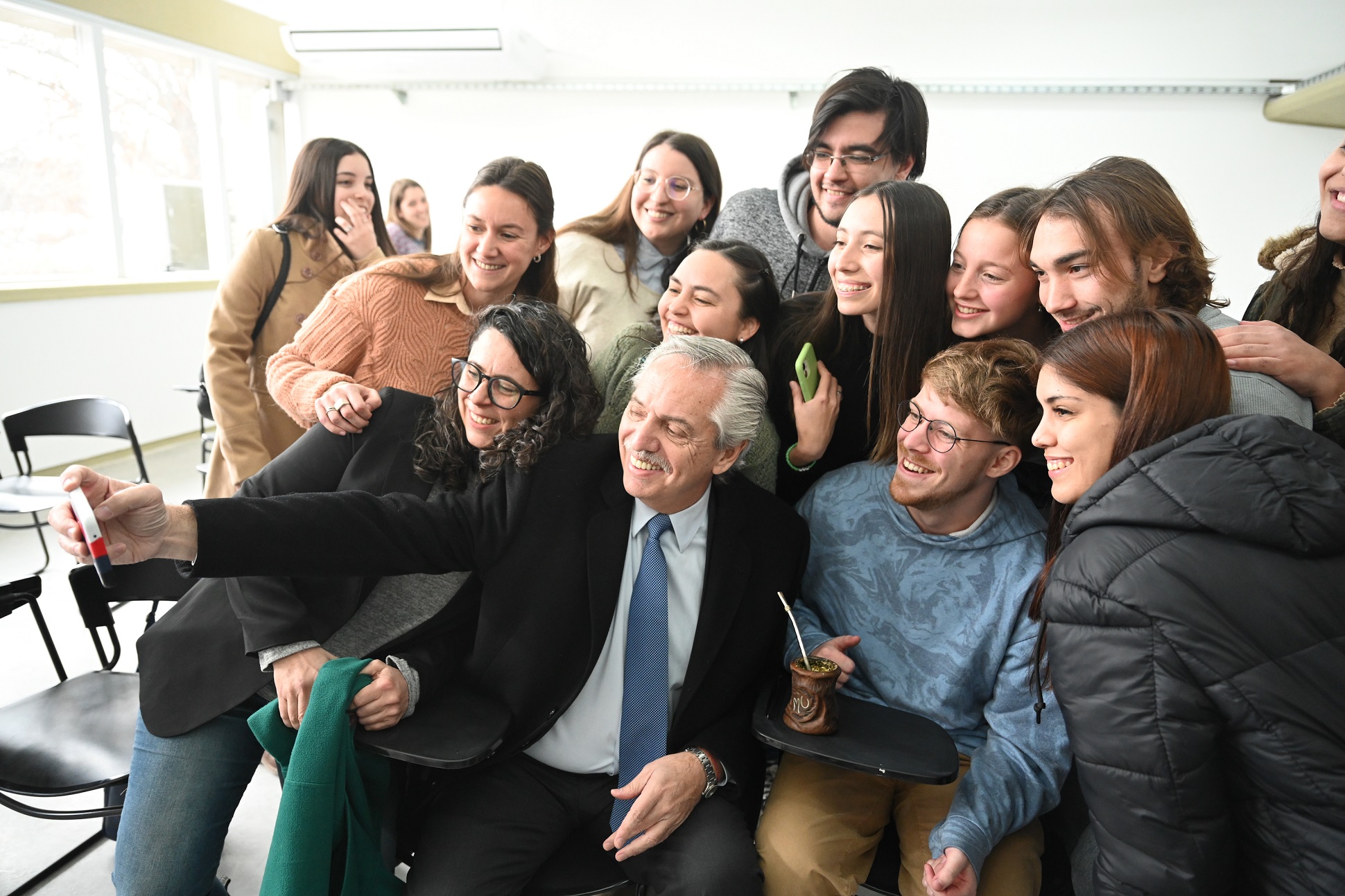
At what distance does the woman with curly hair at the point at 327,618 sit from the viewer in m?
1.66

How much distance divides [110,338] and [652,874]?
6.06 m

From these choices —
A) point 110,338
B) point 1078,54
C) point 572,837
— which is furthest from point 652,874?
point 1078,54

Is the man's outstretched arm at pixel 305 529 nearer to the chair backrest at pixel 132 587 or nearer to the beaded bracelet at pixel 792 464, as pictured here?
the chair backrest at pixel 132 587

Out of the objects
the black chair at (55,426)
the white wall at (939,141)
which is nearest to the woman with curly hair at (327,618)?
the black chair at (55,426)

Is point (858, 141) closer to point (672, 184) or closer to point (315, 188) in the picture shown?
point (672, 184)

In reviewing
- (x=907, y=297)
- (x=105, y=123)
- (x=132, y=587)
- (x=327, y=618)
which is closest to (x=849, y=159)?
(x=907, y=297)

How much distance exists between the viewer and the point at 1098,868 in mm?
1298

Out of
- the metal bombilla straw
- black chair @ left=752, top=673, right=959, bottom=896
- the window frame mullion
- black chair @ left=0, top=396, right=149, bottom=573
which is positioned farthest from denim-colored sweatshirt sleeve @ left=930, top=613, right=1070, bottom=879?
the window frame mullion

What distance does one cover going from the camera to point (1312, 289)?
6.59 feet

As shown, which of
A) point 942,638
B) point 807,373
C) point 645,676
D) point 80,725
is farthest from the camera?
point 807,373

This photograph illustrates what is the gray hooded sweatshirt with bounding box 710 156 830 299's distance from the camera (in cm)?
273

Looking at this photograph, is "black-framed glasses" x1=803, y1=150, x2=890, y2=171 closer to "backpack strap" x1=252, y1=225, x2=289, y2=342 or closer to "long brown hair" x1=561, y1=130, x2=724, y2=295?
"long brown hair" x1=561, y1=130, x2=724, y2=295

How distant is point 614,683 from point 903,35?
6275 millimetres

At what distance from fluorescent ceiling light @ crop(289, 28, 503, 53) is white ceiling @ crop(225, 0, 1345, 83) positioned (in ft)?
0.22
